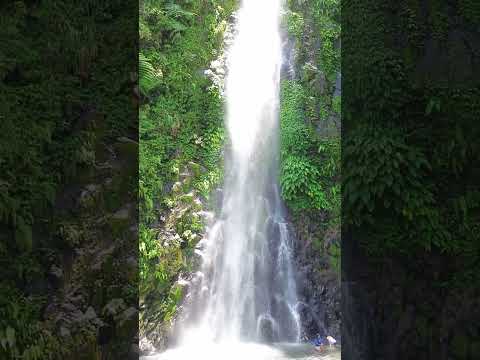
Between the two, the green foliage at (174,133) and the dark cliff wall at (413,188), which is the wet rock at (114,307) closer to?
the dark cliff wall at (413,188)

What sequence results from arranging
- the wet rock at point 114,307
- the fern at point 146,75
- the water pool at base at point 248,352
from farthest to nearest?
the fern at point 146,75
the water pool at base at point 248,352
the wet rock at point 114,307

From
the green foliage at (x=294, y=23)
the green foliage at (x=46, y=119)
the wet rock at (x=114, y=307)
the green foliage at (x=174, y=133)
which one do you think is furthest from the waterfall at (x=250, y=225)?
the green foliage at (x=46, y=119)

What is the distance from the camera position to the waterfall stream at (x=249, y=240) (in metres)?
7.76

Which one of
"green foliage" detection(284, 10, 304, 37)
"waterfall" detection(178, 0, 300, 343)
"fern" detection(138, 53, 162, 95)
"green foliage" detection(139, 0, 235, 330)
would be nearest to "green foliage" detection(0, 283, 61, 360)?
"green foliage" detection(139, 0, 235, 330)

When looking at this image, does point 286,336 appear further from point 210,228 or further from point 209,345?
point 210,228

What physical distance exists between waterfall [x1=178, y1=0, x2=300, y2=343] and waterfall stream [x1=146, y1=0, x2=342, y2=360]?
0.02 metres

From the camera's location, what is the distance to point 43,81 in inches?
84.0

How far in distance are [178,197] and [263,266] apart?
2.33 metres

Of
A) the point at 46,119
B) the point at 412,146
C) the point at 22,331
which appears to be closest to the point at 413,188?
the point at 412,146

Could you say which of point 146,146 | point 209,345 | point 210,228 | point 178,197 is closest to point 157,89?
point 146,146

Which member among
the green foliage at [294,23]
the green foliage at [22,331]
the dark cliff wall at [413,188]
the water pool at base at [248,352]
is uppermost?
the green foliage at [294,23]

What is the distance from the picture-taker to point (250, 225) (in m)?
8.60

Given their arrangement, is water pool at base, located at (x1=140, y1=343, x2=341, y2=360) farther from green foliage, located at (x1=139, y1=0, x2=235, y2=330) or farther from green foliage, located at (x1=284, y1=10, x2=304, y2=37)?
green foliage, located at (x1=284, y1=10, x2=304, y2=37)

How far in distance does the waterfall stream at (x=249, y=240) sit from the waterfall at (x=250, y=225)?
20mm
